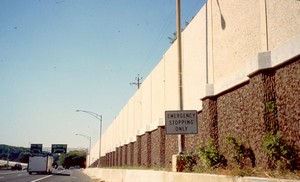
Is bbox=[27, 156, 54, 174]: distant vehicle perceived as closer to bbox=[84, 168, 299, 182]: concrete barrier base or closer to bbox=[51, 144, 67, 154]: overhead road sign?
bbox=[84, 168, 299, 182]: concrete barrier base

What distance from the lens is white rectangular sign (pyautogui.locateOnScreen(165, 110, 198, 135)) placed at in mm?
9891

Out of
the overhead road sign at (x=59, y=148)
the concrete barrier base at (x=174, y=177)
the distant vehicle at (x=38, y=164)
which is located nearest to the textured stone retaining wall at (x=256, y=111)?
the concrete barrier base at (x=174, y=177)

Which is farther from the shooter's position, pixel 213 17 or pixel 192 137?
pixel 192 137

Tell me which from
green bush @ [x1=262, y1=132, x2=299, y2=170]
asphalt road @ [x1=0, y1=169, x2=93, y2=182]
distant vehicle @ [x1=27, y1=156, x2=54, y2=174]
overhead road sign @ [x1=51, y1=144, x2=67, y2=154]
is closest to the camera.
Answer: green bush @ [x1=262, y1=132, x2=299, y2=170]

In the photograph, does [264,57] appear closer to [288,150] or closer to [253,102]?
[253,102]

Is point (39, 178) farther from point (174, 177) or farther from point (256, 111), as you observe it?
point (256, 111)

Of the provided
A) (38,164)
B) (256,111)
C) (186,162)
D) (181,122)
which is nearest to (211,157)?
(186,162)

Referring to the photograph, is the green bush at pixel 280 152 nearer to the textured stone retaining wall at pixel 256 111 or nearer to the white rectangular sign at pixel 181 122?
the textured stone retaining wall at pixel 256 111

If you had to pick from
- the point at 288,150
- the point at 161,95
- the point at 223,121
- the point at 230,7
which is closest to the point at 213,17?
the point at 230,7

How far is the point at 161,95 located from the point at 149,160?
457 centimetres

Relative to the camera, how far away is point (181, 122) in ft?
32.8

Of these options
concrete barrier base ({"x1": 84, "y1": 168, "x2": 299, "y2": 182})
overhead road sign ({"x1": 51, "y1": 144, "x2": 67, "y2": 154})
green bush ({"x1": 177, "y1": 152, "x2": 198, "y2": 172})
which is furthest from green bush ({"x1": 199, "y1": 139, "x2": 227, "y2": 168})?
overhead road sign ({"x1": 51, "y1": 144, "x2": 67, "y2": 154})

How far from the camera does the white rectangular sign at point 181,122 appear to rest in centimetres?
989

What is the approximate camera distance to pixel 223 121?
11.1 metres
